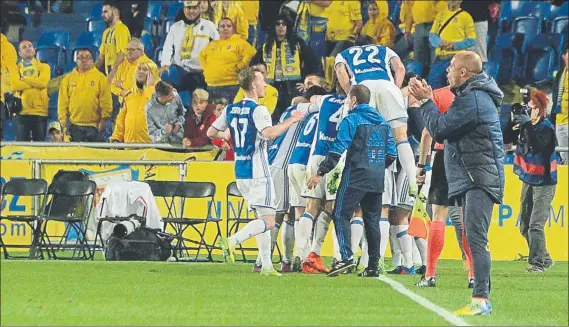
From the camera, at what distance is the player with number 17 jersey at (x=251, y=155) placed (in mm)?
13638

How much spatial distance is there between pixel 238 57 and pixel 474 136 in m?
12.4

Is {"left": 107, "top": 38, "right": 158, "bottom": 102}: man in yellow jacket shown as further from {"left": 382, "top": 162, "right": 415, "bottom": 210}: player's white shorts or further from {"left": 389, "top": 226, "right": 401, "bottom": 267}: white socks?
{"left": 389, "top": 226, "right": 401, "bottom": 267}: white socks

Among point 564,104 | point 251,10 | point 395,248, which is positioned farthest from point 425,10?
point 395,248

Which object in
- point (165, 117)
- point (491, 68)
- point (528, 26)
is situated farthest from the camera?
point (528, 26)

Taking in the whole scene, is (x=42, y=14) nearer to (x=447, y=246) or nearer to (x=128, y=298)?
(x=447, y=246)

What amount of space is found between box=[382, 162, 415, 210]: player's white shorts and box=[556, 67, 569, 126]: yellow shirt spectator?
6.10m

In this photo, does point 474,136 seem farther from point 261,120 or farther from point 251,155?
point 251,155

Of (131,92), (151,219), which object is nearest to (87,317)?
(151,219)

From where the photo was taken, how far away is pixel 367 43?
1498cm

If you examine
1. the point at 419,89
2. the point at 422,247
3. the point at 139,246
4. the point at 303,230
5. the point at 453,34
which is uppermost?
the point at 453,34

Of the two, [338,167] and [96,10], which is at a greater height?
[96,10]

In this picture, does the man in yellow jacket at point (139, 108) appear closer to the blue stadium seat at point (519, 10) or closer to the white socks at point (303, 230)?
the white socks at point (303, 230)

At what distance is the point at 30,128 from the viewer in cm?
2247

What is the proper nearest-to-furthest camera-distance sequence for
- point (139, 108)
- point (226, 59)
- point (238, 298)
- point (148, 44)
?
point (238, 298), point (139, 108), point (226, 59), point (148, 44)
